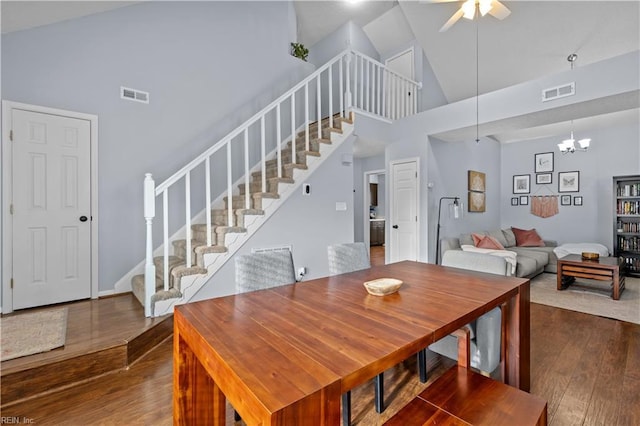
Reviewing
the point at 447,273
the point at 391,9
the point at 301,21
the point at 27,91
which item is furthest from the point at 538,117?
the point at 27,91

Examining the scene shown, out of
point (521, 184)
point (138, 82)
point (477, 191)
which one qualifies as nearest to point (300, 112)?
point (138, 82)

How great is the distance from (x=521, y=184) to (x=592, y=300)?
3.75 m

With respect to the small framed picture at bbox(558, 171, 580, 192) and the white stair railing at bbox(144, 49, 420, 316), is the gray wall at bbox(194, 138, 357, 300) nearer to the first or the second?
the white stair railing at bbox(144, 49, 420, 316)

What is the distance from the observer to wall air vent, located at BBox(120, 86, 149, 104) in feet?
11.1

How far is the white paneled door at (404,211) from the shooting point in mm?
4977

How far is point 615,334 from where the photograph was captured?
9.01ft

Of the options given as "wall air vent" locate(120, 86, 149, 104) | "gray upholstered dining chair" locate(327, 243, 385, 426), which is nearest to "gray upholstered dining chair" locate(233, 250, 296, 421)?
"gray upholstered dining chair" locate(327, 243, 385, 426)

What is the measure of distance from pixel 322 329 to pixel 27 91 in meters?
3.70

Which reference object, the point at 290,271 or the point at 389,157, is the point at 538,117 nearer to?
the point at 389,157

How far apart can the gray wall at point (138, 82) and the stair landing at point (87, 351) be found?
814 millimetres

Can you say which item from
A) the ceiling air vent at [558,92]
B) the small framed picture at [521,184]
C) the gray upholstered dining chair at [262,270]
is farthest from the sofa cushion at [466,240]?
the gray upholstered dining chair at [262,270]

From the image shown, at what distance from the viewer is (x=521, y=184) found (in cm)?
683

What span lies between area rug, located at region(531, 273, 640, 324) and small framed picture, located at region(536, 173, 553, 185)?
2529 millimetres

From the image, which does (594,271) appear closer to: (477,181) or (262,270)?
(477,181)
